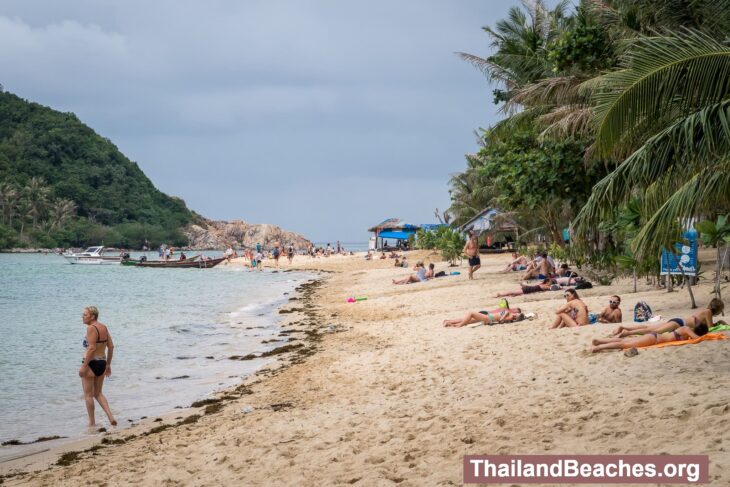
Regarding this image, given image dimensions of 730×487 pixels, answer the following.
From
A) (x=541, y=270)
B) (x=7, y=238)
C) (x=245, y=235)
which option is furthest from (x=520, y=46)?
(x=245, y=235)

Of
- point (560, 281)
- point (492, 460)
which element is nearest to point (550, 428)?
point (492, 460)

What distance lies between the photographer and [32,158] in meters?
104

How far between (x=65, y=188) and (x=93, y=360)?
107337mm

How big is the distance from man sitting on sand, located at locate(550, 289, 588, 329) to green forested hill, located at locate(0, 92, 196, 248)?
96258 mm

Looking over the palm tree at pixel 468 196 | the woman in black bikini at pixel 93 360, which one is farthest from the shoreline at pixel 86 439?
the palm tree at pixel 468 196

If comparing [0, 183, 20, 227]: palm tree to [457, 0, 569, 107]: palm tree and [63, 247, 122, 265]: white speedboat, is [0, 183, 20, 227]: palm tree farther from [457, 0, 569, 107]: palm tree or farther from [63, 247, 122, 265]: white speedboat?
[457, 0, 569, 107]: palm tree

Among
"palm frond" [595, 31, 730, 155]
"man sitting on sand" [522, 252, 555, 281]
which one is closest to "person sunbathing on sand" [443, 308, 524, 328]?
"palm frond" [595, 31, 730, 155]

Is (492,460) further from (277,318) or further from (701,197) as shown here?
(277,318)

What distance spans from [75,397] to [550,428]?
736cm

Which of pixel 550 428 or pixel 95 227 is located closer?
pixel 550 428

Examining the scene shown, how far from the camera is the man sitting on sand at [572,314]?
374 inches

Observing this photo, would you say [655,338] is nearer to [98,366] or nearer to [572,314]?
[572,314]

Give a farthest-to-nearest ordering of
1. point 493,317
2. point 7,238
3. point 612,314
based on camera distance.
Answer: point 7,238 → point 493,317 → point 612,314

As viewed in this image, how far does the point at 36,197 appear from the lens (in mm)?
96875
